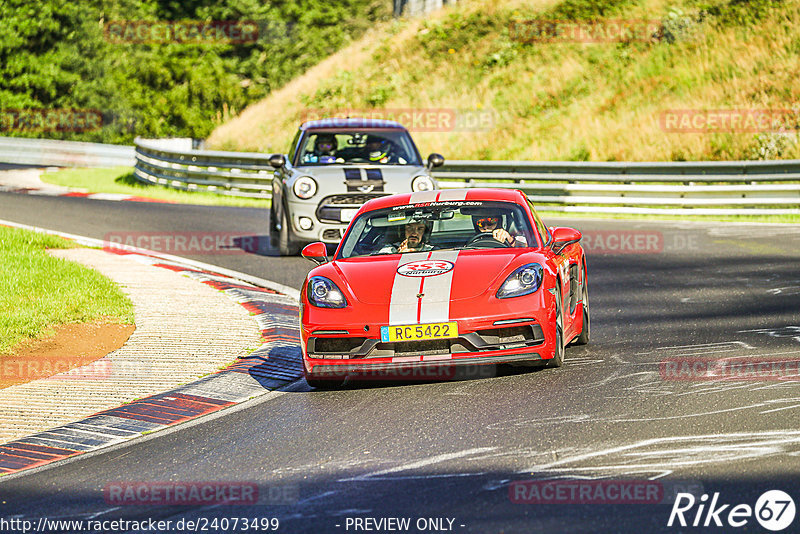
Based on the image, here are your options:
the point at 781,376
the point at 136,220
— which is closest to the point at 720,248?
the point at 781,376

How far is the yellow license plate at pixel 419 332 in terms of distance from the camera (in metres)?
7.32

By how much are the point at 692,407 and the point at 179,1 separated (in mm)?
69307

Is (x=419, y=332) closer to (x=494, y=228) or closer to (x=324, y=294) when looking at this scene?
(x=324, y=294)

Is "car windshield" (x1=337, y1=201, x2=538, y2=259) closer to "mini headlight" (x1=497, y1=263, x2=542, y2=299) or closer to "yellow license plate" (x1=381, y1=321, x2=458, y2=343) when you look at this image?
"mini headlight" (x1=497, y1=263, x2=542, y2=299)

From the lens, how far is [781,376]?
7270mm

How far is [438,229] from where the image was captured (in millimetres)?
8711

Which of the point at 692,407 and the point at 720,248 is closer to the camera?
the point at 692,407

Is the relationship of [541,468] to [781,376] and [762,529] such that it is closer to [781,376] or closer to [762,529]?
[762,529]

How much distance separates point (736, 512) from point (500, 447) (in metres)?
1.54

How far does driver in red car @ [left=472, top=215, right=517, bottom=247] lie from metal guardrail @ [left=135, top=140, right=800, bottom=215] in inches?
481

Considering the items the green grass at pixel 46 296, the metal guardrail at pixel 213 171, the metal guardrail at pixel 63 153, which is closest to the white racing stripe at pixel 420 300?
the green grass at pixel 46 296

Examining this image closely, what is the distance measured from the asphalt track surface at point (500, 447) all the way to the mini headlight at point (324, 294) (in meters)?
0.61

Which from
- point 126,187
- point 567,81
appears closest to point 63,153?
point 126,187

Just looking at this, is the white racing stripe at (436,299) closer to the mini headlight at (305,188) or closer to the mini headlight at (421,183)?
the mini headlight at (421,183)
